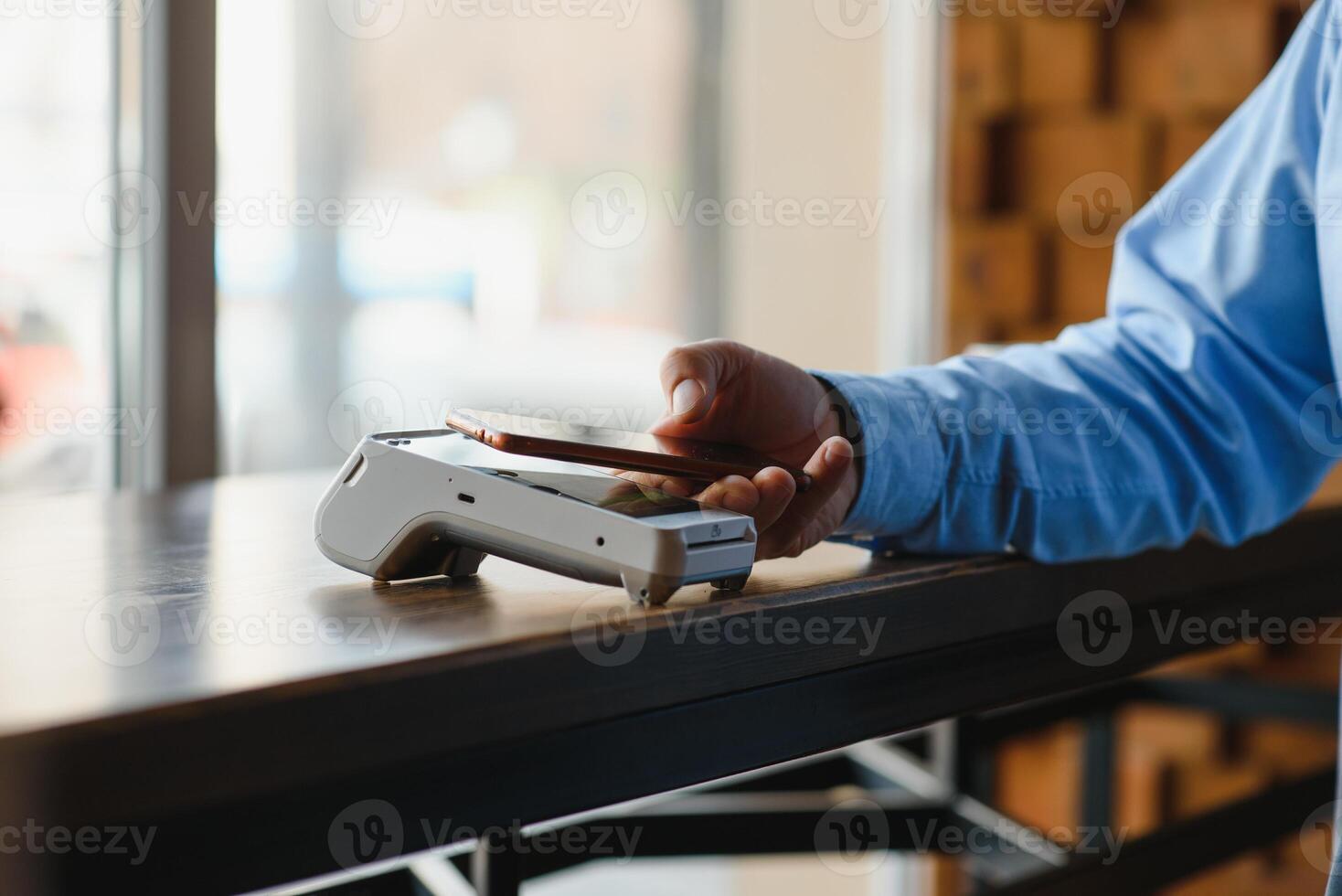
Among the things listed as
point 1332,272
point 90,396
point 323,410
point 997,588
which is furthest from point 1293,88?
point 323,410

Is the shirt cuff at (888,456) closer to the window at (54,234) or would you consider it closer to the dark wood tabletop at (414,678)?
the dark wood tabletop at (414,678)

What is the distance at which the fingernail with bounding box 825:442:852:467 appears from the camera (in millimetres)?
579

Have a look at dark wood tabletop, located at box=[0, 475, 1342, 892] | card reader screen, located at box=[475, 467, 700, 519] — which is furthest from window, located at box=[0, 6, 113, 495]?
card reader screen, located at box=[475, 467, 700, 519]

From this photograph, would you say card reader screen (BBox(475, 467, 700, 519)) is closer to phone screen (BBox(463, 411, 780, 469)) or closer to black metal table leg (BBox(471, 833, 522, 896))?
phone screen (BBox(463, 411, 780, 469))

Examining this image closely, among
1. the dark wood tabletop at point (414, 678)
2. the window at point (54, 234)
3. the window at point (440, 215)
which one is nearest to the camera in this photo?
the dark wood tabletop at point (414, 678)

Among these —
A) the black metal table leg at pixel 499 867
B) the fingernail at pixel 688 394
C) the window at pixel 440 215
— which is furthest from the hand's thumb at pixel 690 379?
the window at pixel 440 215

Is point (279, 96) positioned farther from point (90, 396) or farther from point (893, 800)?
point (893, 800)

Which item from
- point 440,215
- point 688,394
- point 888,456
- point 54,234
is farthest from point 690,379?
point 440,215

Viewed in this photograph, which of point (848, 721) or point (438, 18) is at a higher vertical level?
point (438, 18)

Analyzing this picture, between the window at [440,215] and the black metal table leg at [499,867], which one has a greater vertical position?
the window at [440,215]

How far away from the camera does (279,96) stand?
182 cm

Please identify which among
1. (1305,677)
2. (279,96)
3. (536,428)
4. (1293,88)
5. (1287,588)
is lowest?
(1305,677)

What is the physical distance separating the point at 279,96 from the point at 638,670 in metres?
1.59

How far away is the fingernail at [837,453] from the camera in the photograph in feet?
1.90
